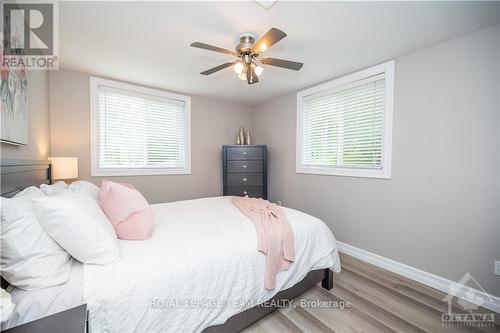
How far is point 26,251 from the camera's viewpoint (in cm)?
94

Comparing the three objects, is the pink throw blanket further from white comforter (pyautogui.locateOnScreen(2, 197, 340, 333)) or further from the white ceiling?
the white ceiling

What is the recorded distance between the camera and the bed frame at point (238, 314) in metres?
1.21

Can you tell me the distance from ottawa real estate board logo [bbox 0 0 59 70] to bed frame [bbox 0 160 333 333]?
64 centimetres

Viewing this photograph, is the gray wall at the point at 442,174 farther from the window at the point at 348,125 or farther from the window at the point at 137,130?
the window at the point at 137,130

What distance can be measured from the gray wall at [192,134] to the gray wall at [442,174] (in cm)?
235

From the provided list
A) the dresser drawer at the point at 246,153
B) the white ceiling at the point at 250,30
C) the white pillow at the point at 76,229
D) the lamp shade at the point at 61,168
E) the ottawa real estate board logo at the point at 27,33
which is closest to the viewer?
the white pillow at the point at 76,229

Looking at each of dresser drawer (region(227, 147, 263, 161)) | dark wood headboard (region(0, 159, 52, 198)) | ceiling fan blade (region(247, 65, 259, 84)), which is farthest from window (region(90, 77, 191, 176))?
ceiling fan blade (region(247, 65, 259, 84))

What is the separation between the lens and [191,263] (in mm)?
1270

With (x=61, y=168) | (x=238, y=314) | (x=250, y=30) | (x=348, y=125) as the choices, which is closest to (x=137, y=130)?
(x=61, y=168)

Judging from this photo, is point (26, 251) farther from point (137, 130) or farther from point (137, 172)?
point (137, 130)

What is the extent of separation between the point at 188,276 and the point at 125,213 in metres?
0.65

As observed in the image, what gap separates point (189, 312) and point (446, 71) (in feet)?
9.61

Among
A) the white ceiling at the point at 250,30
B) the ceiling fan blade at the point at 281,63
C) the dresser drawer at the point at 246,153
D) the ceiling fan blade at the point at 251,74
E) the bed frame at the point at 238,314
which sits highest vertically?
the white ceiling at the point at 250,30

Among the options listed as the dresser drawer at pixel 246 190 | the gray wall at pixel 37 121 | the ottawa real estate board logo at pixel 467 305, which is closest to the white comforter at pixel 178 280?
the ottawa real estate board logo at pixel 467 305
